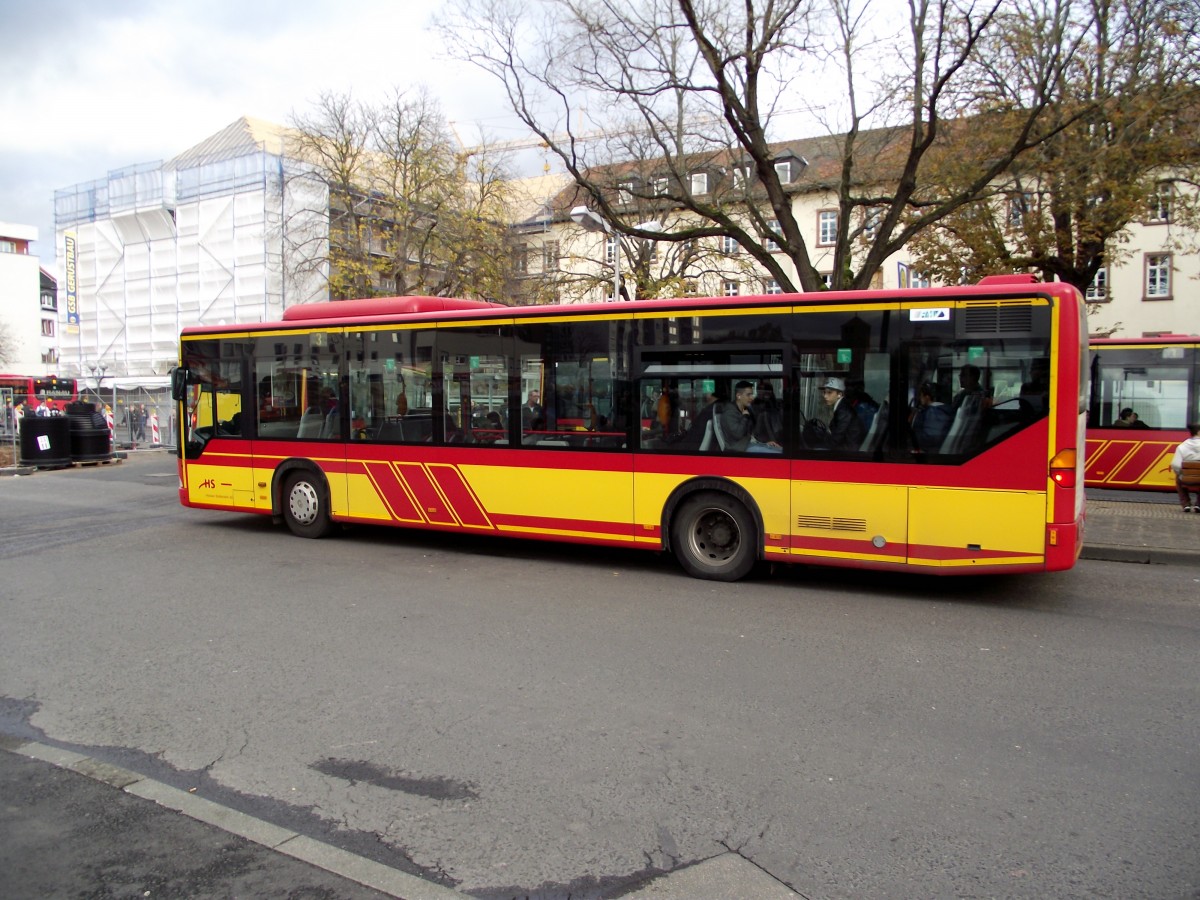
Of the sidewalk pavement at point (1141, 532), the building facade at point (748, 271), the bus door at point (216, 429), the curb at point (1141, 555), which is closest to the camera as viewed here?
the curb at point (1141, 555)

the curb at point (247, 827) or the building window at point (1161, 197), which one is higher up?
the building window at point (1161, 197)

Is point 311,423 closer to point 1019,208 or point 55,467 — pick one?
point 55,467

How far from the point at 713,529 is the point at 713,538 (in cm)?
9

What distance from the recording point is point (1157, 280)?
36719mm

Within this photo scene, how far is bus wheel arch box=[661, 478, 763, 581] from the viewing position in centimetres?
834

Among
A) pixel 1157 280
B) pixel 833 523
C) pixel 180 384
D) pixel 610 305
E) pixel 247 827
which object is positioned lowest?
pixel 247 827

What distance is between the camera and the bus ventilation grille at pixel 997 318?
720 centimetres

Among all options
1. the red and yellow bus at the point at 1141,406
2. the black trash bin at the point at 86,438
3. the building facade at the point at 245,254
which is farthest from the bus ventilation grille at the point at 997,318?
the building facade at the point at 245,254

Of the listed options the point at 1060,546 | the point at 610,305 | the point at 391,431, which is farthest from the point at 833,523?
the point at 391,431

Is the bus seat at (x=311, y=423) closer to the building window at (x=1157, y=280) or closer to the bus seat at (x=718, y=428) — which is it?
the bus seat at (x=718, y=428)

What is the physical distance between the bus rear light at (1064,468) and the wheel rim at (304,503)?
8.35 metres

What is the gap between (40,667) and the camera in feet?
18.8

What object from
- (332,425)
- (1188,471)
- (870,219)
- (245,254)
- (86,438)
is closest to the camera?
(332,425)

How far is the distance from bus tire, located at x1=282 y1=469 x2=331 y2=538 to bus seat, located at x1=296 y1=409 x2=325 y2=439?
0.48 m
